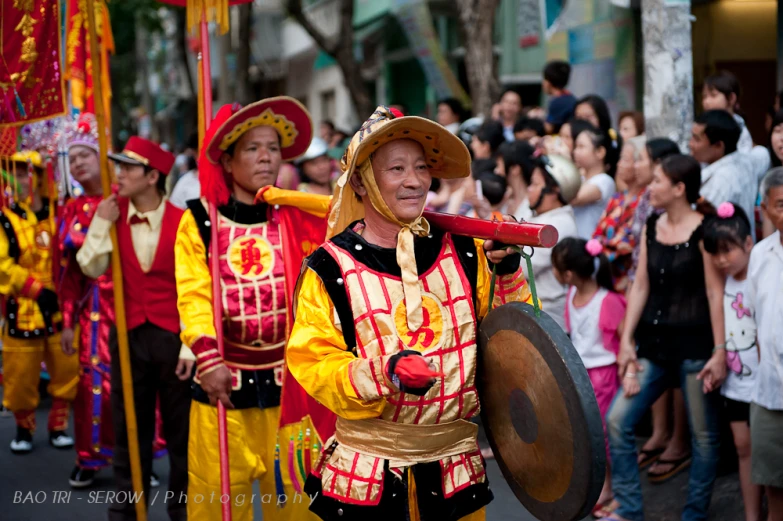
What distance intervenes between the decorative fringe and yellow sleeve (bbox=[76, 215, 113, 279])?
122 cm

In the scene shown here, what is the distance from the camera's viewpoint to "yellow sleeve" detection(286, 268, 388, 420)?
2971 millimetres

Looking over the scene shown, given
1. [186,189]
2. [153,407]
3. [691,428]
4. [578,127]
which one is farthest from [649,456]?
[186,189]

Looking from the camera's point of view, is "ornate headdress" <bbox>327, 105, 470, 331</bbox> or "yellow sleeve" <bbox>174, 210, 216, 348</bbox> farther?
"yellow sleeve" <bbox>174, 210, 216, 348</bbox>

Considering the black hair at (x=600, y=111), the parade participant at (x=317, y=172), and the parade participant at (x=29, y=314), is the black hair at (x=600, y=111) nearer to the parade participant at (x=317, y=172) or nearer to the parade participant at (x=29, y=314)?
the parade participant at (x=317, y=172)

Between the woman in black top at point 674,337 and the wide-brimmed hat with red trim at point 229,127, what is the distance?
2.11m

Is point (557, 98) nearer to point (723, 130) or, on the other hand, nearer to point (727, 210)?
point (723, 130)

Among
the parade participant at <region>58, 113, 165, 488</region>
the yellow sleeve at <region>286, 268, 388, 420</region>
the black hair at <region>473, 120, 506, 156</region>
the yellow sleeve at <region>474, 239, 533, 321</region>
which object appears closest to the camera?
the yellow sleeve at <region>286, 268, 388, 420</region>

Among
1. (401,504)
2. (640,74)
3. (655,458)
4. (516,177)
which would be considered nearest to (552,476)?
(401,504)

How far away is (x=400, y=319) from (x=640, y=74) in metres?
9.47

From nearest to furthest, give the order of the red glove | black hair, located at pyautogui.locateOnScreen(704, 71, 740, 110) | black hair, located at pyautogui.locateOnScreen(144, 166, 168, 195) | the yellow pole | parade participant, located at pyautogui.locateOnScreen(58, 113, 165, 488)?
the red glove, the yellow pole, black hair, located at pyautogui.locateOnScreen(144, 166, 168, 195), parade participant, located at pyautogui.locateOnScreen(58, 113, 165, 488), black hair, located at pyautogui.locateOnScreen(704, 71, 740, 110)

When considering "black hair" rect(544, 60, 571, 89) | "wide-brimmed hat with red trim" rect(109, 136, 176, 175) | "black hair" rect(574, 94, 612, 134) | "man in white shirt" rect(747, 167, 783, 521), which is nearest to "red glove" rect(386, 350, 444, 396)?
"man in white shirt" rect(747, 167, 783, 521)

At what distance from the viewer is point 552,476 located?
2.84 metres

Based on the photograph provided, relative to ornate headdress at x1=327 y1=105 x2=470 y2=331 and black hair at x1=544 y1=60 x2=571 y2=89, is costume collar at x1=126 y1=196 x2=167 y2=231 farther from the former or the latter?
black hair at x1=544 y1=60 x2=571 y2=89

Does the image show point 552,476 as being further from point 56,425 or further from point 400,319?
point 56,425
